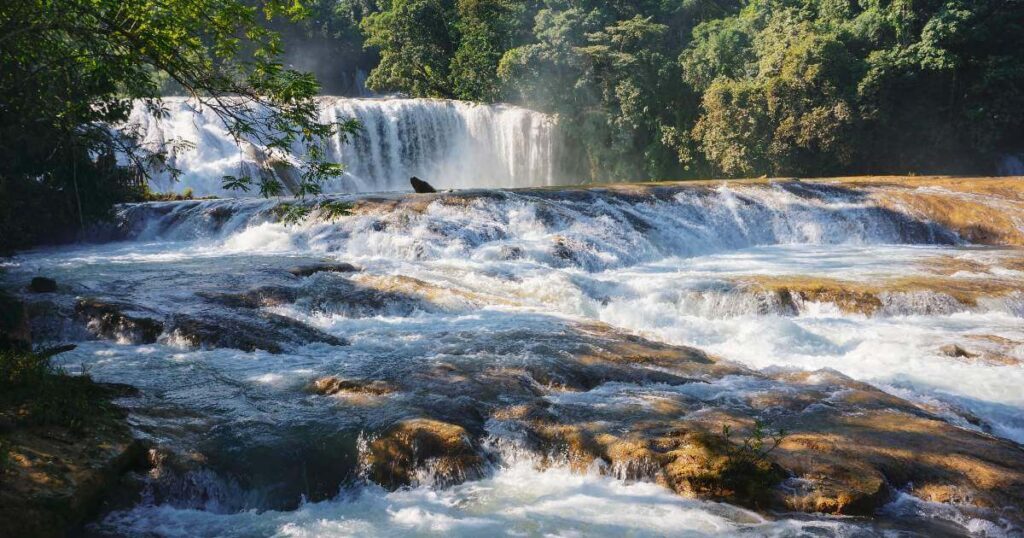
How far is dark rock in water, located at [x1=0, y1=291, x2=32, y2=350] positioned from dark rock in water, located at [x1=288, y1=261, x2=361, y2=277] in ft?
13.7

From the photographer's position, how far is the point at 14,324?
7.84 metres

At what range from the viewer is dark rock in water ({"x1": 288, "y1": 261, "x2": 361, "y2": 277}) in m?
12.0

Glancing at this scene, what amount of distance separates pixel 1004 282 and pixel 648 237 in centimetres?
695

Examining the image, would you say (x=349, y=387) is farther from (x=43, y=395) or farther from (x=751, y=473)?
(x=751, y=473)

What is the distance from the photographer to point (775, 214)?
19.1 m

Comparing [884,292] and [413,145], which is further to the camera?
[413,145]

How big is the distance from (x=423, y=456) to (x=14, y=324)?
17.7 feet

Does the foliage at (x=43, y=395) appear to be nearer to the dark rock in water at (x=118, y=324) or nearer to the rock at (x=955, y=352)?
the dark rock in water at (x=118, y=324)

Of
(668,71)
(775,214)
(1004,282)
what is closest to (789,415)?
(1004,282)

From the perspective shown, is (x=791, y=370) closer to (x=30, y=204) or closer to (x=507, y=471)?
(x=507, y=471)

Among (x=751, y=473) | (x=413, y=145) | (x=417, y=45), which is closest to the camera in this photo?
(x=751, y=473)

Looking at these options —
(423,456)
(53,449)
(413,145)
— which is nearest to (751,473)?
(423,456)

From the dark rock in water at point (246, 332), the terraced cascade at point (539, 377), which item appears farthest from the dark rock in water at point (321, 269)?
the dark rock in water at point (246, 332)

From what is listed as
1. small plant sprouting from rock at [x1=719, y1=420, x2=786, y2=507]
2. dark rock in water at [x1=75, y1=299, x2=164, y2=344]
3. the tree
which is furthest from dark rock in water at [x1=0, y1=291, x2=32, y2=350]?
the tree
